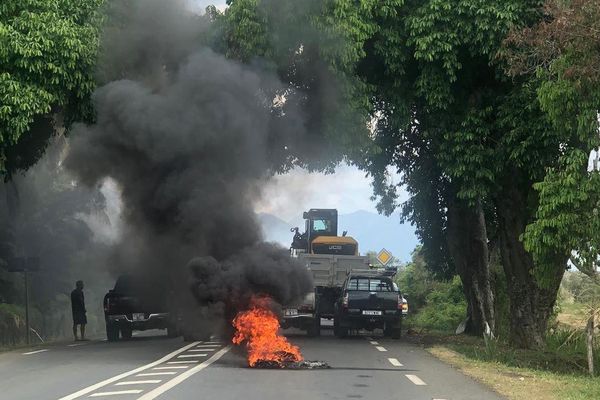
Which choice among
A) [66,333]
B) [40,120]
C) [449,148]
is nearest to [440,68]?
[449,148]

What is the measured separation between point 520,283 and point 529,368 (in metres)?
4.20

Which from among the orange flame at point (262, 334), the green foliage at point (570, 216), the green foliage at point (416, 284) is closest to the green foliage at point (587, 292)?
the green foliage at point (570, 216)

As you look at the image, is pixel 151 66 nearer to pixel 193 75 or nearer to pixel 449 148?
pixel 193 75

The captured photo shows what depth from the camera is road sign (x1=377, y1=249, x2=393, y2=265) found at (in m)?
29.7

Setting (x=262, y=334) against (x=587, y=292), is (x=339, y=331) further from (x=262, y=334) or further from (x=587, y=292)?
(x=587, y=292)

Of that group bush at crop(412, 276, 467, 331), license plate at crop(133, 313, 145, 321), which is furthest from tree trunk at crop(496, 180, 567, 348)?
bush at crop(412, 276, 467, 331)

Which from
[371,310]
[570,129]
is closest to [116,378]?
[570,129]

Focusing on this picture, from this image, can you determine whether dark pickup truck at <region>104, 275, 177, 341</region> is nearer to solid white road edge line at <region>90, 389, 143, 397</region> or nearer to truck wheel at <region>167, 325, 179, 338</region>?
truck wheel at <region>167, 325, 179, 338</region>

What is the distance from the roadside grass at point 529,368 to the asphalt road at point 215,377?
425 millimetres

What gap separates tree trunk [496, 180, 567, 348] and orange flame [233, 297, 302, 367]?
6.76 metres

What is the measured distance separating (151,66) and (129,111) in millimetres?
2334

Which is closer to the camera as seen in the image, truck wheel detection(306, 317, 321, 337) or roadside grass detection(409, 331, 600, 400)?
roadside grass detection(409, 331, 600, 400)

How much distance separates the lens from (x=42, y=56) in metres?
13.9

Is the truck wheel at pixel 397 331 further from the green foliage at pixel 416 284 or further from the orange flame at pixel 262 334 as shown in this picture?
the green foliage at pixel 416 284
